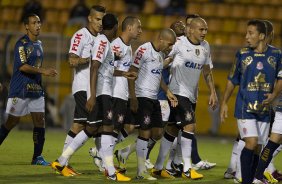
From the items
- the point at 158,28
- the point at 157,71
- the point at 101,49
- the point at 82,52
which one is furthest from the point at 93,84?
the point at 158,28

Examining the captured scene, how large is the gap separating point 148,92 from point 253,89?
169 cm

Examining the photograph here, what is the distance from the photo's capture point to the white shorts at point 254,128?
408 inches

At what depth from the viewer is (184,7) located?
23.9 meters

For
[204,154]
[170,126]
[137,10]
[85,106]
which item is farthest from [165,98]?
[137,10]

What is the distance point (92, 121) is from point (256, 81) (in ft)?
7.37

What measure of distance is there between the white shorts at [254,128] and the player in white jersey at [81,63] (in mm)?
2353

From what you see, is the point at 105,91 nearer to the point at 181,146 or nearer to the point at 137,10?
the point at 181,146

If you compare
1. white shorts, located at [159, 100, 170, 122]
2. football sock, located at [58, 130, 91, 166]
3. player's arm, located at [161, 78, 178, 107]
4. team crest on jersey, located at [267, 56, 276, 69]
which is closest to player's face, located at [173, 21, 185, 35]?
white shorts, located at [159, 100, 170, 122]

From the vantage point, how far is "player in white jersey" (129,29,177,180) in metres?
11.5

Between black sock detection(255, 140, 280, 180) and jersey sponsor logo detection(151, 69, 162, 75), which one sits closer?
black sock detection(255, 140, 280, 180)

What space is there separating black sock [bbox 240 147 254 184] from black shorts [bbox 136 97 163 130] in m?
1.65

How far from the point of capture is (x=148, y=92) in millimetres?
11625

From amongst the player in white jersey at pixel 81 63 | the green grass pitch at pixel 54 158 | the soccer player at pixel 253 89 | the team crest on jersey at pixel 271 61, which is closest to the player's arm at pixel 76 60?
the player in white jersey at pixel 81 63

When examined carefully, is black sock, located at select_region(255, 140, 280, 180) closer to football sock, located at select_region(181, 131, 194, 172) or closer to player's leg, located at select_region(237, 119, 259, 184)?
player's leg, located at select_region(237, 119, 259, 184)
